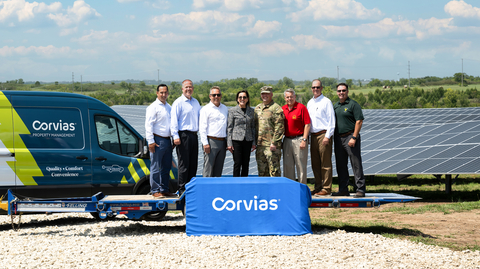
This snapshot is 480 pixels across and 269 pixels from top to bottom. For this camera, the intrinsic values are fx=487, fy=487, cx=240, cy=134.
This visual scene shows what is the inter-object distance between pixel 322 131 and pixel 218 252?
3.04 m

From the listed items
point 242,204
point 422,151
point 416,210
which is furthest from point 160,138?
point 422,151

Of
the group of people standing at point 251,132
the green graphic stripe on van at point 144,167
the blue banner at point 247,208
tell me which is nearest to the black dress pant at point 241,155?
the group of people standing at point 251,132

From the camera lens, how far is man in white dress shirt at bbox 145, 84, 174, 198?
27.0 feet

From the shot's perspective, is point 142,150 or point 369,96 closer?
point 142,150

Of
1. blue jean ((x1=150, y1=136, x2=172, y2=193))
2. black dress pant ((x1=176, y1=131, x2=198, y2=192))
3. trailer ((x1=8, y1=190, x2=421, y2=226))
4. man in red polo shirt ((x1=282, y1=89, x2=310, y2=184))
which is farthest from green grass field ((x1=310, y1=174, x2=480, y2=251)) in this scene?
blue jean ((x1=150, y1=136, x2=172, y2=193))

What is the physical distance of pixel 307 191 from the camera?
303 inches

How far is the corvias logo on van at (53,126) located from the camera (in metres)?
8.93

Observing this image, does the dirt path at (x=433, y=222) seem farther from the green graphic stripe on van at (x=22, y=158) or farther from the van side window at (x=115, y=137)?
the green graphic stripe on van at (x=22, y=158)

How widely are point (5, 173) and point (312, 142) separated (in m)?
5.45

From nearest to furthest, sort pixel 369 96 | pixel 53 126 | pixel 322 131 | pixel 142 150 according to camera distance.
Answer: pixel 322 131 < pixel 53 126 < pixel 142 150 < pixel 369 96

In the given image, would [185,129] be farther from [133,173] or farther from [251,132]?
[133,173]

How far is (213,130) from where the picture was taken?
27.5ft

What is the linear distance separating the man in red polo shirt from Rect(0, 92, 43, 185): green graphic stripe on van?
4503 millimetres

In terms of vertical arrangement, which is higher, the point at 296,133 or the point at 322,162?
the point at 296,133
